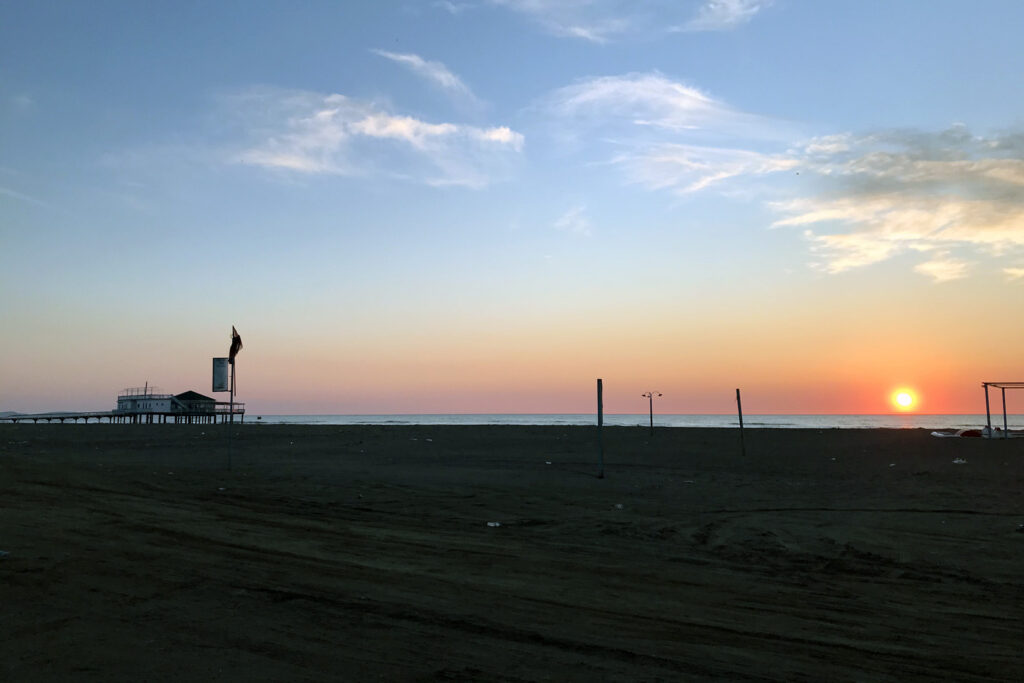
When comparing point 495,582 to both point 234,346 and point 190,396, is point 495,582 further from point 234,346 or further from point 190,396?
point 190,396

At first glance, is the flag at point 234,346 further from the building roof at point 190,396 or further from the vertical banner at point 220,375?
the building roof at point 190,396

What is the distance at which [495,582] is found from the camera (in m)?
7.30

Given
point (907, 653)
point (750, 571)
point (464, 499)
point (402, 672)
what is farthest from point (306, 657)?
point (464, 499)

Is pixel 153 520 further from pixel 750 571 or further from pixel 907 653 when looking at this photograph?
pixel 907 653

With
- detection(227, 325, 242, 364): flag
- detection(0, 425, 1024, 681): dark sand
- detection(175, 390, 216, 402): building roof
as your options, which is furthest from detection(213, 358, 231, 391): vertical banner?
detection(175, 390, 216, 402): building roof

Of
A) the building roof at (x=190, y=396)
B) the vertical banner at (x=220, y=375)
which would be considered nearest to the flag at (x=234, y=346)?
the vertical banner at (x=220, y=375)

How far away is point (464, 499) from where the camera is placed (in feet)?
44.6

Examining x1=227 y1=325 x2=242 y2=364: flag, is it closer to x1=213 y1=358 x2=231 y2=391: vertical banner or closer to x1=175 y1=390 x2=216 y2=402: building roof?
x1=213 y1=358 x2=231 y2=391: vertical banner

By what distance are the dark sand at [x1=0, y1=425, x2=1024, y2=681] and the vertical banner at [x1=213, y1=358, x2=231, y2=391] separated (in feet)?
23.5

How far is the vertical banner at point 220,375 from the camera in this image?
22.1 meters

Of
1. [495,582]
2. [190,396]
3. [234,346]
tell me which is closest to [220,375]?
[234,346]

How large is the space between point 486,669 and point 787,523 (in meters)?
8.32

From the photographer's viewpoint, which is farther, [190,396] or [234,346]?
[190,396]

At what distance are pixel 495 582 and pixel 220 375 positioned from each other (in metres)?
18.7
